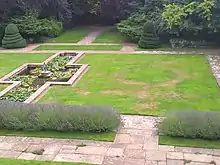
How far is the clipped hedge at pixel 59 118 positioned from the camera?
7191 mm

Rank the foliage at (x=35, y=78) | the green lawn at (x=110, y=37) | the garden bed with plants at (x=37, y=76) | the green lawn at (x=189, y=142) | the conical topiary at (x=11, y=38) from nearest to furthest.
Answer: the green lawn at (x=189, y=142) → the foliage at (x=35, y=78) → the garden bed with plants at (x=37, y=76) → the conical topiary at (x=11, y=38) → the green lawn at (x=110, y=37)

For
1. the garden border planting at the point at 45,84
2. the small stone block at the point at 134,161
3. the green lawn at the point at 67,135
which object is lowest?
the garden border planting at the point at 45,84

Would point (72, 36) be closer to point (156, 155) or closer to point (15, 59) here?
point (15, 59)

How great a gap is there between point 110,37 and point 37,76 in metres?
8.99

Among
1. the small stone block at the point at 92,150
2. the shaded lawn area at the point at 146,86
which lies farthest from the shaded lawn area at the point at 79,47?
the small stone block at the point at 92,150

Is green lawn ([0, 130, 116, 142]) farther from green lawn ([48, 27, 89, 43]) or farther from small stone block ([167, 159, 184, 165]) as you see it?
green lawn ([48, 27, 89, 43])

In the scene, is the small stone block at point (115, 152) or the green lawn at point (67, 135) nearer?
the small stone block at point (115, 152)

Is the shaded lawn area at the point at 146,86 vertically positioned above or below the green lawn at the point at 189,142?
below

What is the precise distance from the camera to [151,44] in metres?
17.0

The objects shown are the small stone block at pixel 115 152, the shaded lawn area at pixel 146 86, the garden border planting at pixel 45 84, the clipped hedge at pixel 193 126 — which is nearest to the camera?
the small stone block at pixel 115 152

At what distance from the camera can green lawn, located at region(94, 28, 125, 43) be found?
64.0ft

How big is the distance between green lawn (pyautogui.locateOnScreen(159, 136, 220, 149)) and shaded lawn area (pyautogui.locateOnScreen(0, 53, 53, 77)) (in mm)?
8056

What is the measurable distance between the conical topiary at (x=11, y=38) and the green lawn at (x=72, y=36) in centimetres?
251

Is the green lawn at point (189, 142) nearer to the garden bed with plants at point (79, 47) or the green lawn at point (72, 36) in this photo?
the garden bed with plants at point (79, 47)
